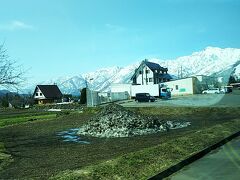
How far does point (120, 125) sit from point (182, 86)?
224 feet

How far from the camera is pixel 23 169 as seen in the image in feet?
43.7

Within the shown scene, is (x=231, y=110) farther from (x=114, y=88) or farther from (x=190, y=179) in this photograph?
(x=114, y=88)

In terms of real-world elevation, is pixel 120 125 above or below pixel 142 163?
above

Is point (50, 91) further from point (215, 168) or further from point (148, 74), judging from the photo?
point (215, 168)

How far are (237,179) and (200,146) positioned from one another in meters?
5.84

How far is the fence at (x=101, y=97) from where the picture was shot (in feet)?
217

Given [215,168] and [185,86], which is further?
[185,86]

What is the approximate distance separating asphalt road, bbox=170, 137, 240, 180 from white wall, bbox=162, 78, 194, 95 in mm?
76827

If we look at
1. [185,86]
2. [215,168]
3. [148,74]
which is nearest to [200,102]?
[185,86]

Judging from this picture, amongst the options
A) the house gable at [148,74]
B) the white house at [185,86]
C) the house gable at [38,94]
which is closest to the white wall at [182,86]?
the white house at [185,86]

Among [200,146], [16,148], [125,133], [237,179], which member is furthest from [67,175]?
[125,133]

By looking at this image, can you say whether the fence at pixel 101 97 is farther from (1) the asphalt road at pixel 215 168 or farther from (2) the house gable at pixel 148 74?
(1) the asphalt road at pixel 215 168

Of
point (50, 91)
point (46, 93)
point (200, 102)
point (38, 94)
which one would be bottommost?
point (200, 102)

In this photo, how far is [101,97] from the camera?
2844 inches
